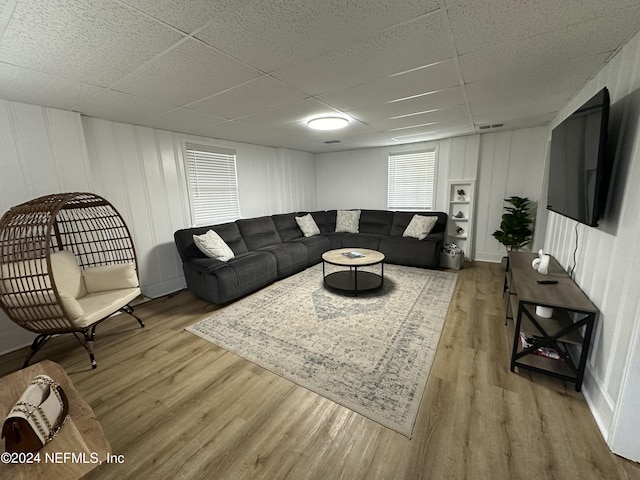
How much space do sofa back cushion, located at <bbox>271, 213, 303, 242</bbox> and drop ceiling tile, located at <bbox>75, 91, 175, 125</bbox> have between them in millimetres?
2500

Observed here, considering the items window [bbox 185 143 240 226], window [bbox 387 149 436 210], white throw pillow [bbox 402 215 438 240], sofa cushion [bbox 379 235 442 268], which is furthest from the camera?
window [bbox 387 149 436 210]

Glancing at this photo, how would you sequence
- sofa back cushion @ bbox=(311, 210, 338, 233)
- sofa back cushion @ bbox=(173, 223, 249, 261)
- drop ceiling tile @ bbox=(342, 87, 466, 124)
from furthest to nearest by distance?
1. sofa back cushion @ bbox=(311, 210, 338, 233)
2. sofa back cushion @ bbox=(173, 223, 249, 261)
3. drop ceiling tile @ bbox=(342, 87, 466, 124)

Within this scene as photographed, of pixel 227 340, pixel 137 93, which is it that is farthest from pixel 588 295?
pixel 137 93

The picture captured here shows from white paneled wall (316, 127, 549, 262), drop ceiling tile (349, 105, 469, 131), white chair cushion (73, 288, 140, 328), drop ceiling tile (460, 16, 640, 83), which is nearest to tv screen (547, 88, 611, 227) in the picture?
drop ceiling tile (460, 16, 640, 83)

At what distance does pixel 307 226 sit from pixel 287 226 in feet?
1.34

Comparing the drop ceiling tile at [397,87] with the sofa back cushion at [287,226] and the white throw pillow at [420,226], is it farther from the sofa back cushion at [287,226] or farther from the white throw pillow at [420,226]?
the sofa back cushion at [287,226]

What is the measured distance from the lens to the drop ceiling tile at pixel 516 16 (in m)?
1.19

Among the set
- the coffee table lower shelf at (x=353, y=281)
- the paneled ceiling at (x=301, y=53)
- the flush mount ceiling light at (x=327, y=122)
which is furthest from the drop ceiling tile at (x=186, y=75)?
the coffee table lower shelf at (x=353, y=281)

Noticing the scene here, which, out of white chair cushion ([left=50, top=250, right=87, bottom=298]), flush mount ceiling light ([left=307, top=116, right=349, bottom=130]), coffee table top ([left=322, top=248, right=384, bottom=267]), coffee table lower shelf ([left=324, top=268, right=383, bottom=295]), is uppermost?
flush mount ceiling light ([left=307, top=116, right=349, bottom=130])

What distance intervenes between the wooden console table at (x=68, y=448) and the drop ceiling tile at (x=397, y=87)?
262 centimetres

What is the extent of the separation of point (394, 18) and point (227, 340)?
265cm

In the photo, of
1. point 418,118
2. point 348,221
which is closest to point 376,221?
point 348,221

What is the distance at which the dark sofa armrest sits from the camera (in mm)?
3047

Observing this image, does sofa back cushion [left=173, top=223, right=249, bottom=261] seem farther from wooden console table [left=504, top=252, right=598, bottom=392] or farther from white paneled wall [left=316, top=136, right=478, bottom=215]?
wooden console table [left=504, top=252, right=598, bottom=392]
